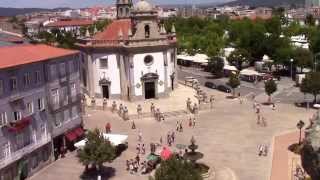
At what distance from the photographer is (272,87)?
6225cm

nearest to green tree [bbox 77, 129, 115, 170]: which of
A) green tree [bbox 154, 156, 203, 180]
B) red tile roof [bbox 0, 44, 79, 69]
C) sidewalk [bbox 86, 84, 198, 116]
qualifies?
red tile roof [bbox 0, 44, 79, 69]

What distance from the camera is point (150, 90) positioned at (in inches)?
2657

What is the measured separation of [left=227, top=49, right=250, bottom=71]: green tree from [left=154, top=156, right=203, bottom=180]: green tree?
64.3 meters

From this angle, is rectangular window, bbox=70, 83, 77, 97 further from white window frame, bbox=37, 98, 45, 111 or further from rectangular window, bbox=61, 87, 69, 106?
white window frame, bbox=37, 98, 45, 111

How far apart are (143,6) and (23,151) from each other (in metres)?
33.3

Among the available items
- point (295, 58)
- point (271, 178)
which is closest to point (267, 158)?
point (271, 178)

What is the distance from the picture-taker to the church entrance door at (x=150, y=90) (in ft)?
220

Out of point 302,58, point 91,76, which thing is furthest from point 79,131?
point 302,58

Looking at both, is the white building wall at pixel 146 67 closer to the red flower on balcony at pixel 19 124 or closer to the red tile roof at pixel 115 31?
the red tile roof at pixel 115 31

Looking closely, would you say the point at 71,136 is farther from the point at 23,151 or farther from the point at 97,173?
the point at 97,173

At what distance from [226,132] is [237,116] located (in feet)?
24.2

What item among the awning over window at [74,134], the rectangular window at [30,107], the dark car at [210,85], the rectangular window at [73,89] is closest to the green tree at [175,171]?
the rectangular window at [30,107]

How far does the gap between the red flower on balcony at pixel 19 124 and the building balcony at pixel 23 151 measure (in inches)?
65.1

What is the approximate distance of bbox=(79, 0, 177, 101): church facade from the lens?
2601 inches
